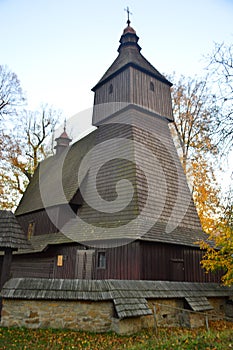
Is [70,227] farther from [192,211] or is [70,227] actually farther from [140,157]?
[192,211]

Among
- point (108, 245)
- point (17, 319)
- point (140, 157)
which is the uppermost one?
point (140, 157)

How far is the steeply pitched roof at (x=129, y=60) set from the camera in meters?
16.2

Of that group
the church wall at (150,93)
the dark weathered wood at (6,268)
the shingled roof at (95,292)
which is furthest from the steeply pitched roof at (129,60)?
the shingled roof at (95,292)

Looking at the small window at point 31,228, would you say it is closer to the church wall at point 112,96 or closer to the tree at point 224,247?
the church wall at point 112,96

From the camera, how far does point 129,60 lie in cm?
1593

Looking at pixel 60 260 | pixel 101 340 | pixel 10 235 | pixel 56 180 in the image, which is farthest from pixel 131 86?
pixel 101 340

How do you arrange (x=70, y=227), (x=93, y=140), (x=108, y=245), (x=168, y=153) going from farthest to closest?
1. (x=93, y=140)
2. (x=168, y=153)
3. (x=70, y=227)
4. (x=108, y=245)

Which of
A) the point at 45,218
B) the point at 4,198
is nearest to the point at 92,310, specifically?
the point at 45,218

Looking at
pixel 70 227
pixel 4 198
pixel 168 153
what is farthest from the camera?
pixel 4 198

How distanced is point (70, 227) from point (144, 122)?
21.6 feet

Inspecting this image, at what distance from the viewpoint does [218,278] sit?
1416 centimetres

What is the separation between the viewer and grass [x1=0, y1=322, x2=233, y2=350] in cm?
611

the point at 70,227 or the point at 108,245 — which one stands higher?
the point at 70,227

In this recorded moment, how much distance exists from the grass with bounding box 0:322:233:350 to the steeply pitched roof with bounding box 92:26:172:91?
12829 mm
